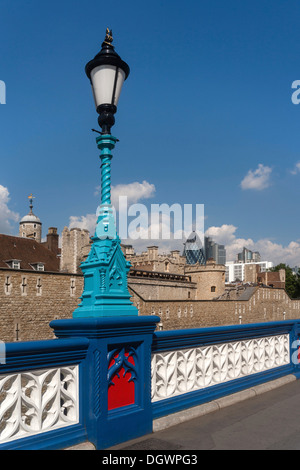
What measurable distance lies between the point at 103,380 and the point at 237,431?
5.16ft

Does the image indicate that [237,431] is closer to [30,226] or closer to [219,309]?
[219,309]

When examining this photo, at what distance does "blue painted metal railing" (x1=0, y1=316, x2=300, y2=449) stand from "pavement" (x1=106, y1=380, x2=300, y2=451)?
8.1 inches

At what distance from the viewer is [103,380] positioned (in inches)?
155

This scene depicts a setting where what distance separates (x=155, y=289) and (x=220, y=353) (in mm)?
43373

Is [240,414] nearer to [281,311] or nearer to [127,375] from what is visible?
[127,375]

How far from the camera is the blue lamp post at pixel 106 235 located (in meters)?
4.29

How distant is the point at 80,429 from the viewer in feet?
12.7

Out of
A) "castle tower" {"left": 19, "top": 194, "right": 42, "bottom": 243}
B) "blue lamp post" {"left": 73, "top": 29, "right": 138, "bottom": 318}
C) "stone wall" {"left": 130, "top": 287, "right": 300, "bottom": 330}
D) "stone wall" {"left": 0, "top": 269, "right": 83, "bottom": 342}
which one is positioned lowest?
"stone wall" {"left": 130, "top": 287, "right": 300, "bottom": 330}

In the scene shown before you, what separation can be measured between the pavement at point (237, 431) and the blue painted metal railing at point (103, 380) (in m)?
0.21

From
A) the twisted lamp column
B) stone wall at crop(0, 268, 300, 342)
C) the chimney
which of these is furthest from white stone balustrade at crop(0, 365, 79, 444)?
the chimney

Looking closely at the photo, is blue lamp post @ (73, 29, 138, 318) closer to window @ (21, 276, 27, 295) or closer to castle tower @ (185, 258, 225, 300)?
window @ (21, 276, 27, 295)

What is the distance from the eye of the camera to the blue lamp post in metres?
4.29

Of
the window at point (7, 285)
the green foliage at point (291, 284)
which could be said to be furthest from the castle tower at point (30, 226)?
the green foliage at point (291, 284)

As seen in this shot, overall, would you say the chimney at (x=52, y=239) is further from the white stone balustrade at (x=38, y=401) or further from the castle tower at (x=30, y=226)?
the white stone balustrade at (x=38, y=401)
